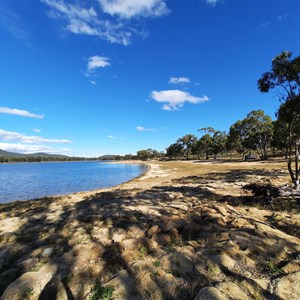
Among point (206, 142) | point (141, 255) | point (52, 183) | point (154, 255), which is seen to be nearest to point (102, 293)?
point (141, 255)

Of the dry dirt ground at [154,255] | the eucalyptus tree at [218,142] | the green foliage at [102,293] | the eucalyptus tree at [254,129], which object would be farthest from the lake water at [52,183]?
the eucalyptus tree at [218,142]

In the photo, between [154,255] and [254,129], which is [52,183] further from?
[254,129]

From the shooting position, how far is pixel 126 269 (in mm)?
4258

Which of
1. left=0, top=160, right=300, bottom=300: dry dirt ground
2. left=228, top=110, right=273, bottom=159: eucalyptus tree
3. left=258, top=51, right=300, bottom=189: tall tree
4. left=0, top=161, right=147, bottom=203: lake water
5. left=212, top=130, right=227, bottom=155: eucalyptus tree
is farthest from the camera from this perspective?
left=212, top=130, right=227, bottom=155: eucalyptus tree

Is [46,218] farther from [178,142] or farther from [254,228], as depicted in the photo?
[178,142]

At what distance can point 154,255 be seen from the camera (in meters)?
4.79

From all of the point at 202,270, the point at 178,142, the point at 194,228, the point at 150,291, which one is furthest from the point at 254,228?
the point at 178,142

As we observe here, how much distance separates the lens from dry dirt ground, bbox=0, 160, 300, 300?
3.62 meters

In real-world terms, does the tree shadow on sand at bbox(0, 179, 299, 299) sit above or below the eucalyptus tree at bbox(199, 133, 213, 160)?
below

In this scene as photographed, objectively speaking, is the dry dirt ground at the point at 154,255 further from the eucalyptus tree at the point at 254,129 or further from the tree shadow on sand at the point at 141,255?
the eucalyptus tree at the point at 254,129

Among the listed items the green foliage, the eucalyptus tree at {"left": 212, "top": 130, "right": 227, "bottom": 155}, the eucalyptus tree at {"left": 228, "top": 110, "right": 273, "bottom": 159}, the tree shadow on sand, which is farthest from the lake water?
the eucalyptus tree at {"left": 212, "top": 130, "right": 227, "bottom": 155}

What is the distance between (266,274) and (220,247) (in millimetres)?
1080

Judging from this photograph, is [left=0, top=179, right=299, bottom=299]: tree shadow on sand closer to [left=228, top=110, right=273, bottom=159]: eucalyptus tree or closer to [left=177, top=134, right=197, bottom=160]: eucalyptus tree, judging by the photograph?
[left=228, top=110, right=273, bottom=159]: eucalyptus tree

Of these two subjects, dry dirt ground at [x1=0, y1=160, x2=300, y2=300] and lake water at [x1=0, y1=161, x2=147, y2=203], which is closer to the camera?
dry dirt ground at [x1=0, y1=160, x2=300, y2=300]
